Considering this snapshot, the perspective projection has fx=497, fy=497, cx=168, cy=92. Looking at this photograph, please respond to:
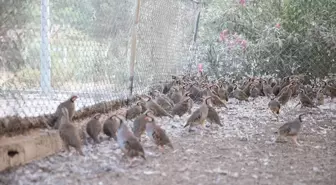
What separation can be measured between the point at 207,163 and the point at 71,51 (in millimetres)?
2157

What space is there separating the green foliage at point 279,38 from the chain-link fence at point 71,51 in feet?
15.8

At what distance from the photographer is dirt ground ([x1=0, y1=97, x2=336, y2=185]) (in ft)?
14.8

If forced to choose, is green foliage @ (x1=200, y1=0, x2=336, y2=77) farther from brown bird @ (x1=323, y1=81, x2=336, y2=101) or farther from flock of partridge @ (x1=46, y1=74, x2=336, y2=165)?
brown bird @ (x1=323, y1=81, x2=336, y2=101)

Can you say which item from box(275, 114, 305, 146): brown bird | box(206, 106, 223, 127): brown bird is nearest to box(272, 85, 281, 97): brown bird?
box(206, 106, 223, 127): brown bird

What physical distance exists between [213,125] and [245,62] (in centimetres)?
653

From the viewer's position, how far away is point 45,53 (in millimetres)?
5422

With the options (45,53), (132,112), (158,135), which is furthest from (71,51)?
(132,112)

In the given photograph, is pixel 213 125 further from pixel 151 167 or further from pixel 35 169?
pixel 35 169

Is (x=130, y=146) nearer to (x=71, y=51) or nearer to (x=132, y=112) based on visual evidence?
(x=71, y=51)

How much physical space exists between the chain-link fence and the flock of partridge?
0.35m

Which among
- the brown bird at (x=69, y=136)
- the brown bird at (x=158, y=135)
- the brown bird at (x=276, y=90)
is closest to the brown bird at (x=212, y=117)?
the brown bird at (x=158, y=135)

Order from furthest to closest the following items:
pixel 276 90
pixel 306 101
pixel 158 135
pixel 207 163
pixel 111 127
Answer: pixel 276 90
pixel 306 101
pixel 111 127
pixel 158 135
pixel 207 163

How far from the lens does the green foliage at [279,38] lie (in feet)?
45.3

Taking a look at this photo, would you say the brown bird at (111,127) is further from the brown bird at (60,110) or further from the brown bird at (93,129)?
the brown bird at (60,110)
